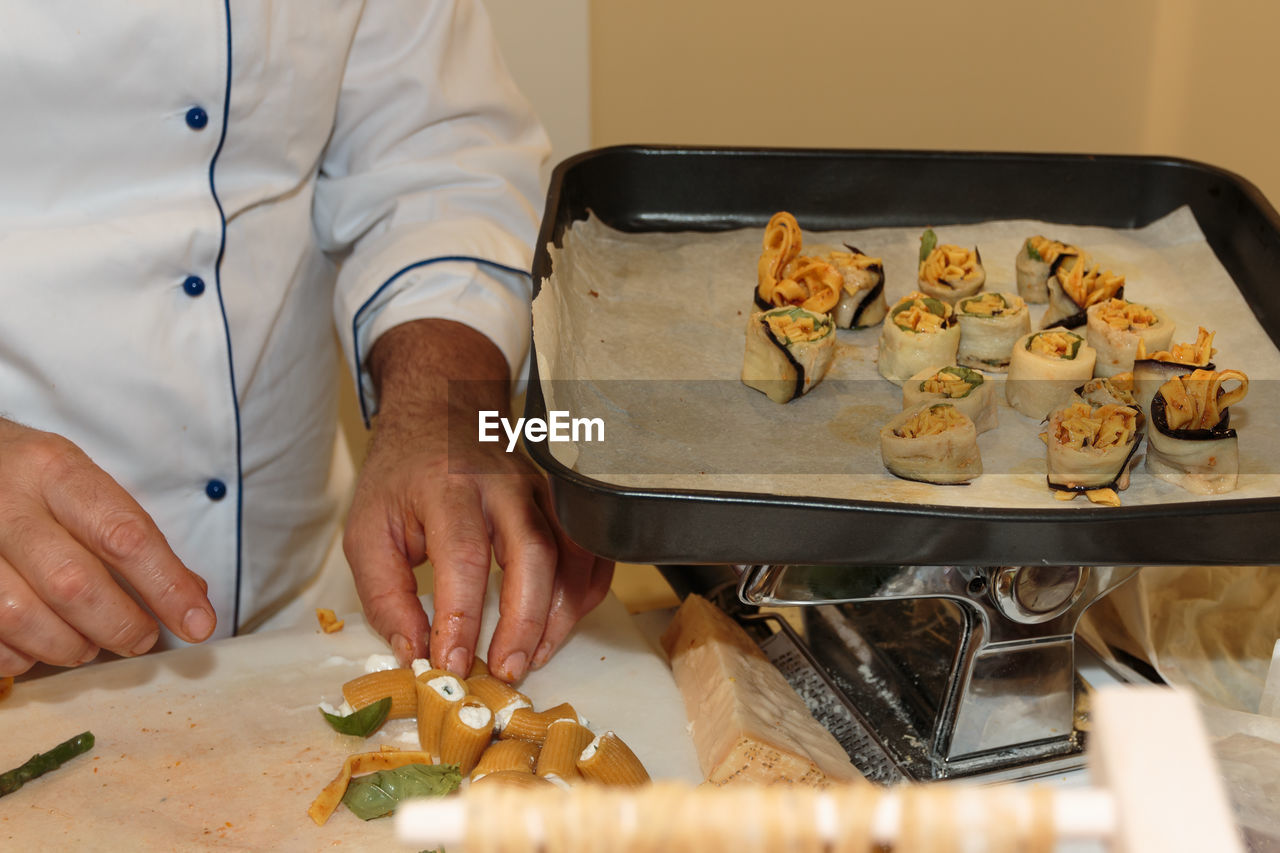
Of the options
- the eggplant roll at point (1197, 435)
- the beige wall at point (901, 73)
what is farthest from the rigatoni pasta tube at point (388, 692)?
the beige wall at point (901, 73)

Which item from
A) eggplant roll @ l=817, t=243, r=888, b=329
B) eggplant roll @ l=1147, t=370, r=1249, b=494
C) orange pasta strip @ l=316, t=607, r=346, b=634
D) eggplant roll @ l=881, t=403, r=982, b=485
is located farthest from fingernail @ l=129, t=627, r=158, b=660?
eggplant roll @ l=1147, t=370, r=1249, b=494

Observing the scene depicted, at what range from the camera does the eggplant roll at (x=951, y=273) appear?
1291 millimetres

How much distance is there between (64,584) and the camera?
98cm

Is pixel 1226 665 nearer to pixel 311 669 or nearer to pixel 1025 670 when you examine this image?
pixel 1025 670

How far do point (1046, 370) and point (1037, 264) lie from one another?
8.8 inches

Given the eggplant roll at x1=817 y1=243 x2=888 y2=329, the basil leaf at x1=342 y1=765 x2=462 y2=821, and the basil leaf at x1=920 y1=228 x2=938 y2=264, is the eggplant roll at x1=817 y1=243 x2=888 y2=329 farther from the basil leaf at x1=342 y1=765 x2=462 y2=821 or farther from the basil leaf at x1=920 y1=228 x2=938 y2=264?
the basil leaf at x1=342 y1=765 x2=462 y2=821

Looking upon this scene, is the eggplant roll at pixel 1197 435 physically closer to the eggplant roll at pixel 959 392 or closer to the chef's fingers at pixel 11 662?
the eggplant roll at pixel 959 392

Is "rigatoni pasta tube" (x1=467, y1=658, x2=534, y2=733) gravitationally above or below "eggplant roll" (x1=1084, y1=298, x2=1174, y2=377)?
below

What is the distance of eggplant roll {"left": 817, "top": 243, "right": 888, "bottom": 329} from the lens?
129cm

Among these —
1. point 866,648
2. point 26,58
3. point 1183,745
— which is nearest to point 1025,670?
point 866,648

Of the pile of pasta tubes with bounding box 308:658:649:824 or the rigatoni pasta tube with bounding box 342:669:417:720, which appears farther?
the rigatoni pasta tube with bounding box 342:669:417:720

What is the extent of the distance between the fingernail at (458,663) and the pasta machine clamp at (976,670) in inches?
11.0

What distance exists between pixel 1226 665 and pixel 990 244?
0.60m

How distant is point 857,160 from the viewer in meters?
1.44
